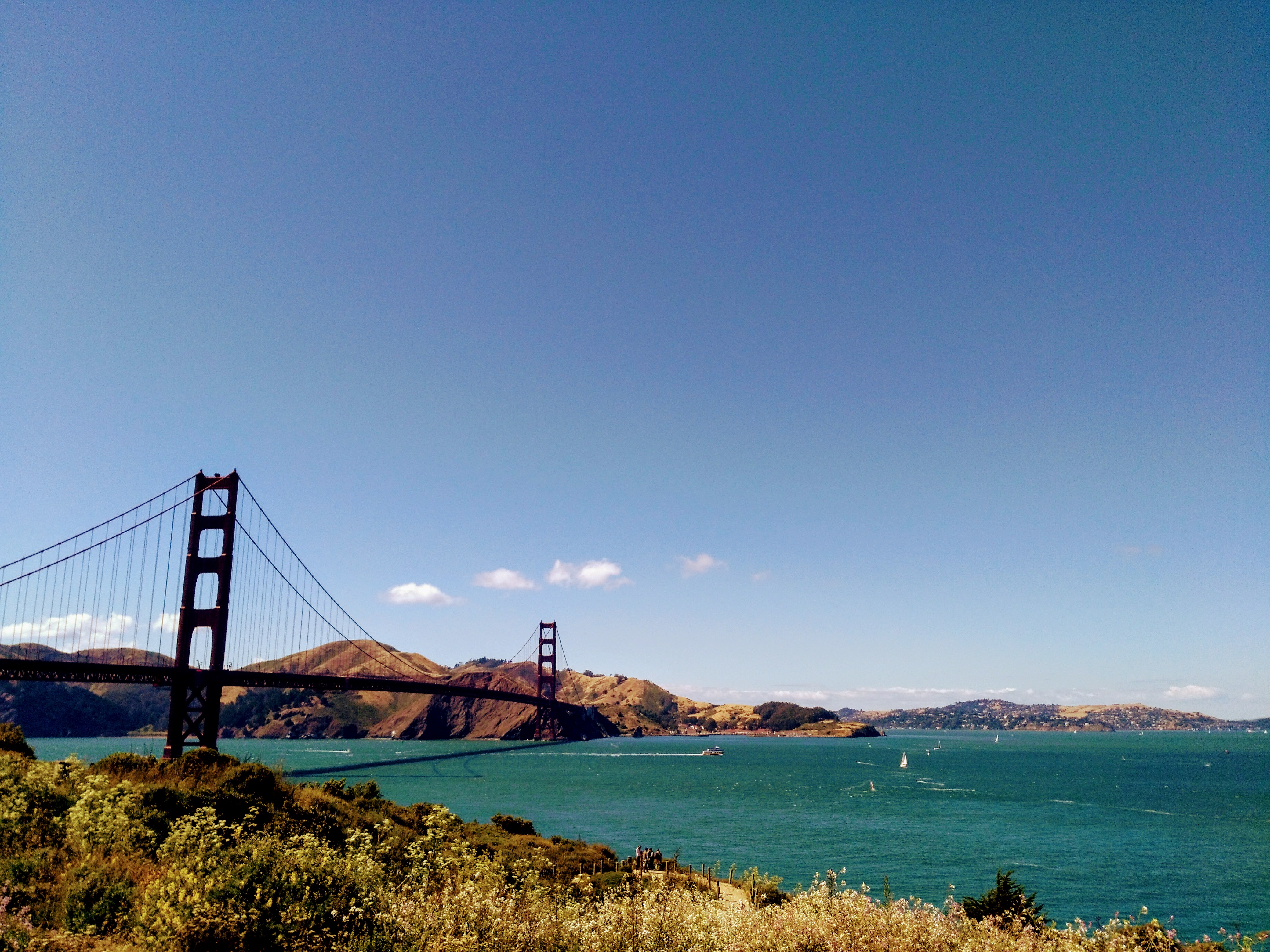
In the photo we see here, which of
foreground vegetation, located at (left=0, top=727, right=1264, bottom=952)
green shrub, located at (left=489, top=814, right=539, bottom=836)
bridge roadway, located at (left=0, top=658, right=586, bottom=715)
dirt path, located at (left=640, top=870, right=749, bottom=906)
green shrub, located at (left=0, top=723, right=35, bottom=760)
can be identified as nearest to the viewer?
foreground vegetation, located at (left=0, top=727, right=1264, bottom=952)

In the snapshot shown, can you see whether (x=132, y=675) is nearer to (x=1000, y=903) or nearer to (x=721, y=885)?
(x=721, y=885)

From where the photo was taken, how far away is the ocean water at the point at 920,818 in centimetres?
4044

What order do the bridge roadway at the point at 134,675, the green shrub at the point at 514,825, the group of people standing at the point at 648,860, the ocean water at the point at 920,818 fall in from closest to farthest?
the group of people standing at the point at 648,860 → the green shrub at the point at 514,825 → the ocean water at the point at 920,818 → the bridge roadway at the point at 134,675

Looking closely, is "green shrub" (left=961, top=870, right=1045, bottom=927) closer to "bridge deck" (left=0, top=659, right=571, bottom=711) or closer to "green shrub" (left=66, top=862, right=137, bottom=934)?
"green shrub" (left=66, top=862, right=137, bottom=934)

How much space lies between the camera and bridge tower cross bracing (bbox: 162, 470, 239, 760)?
172ft

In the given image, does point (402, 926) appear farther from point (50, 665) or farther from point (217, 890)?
point (50, 665)

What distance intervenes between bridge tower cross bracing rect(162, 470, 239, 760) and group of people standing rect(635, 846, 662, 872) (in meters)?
32.2

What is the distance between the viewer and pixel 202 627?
57.9m

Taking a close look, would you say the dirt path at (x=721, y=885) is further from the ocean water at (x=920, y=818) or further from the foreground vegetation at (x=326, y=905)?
the foreground vegetation at (x=326, y=905)

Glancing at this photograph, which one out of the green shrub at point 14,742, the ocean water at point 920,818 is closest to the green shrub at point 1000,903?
the ocean water at point 920,818

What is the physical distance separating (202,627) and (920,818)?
204 ft

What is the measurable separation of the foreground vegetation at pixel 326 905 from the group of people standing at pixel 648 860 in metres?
18.5

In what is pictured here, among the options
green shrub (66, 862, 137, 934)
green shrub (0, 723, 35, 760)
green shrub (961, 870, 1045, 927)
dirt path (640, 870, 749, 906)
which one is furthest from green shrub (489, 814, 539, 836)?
green shrub (66, 862, 137, 934)

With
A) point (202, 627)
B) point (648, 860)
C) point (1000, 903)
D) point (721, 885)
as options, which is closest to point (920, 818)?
point (721, 885)
